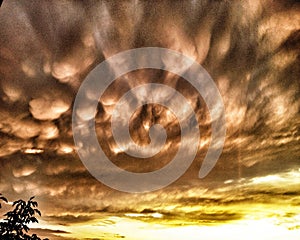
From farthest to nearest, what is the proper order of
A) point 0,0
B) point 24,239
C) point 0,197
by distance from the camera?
point 24,239 < point 0,197 < point 0,0

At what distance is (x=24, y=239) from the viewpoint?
722 cm

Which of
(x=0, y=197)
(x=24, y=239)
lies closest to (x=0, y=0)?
(x=0, y=197)

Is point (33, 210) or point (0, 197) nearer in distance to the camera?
point (0, 197)

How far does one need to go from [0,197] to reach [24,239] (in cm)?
235

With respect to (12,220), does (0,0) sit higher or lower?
higher

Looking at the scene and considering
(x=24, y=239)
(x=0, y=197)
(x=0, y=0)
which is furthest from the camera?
(x=24, y=239)

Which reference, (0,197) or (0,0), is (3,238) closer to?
(0,197)

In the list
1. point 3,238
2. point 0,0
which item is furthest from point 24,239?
point 0,0

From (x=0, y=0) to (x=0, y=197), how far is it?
168 inches

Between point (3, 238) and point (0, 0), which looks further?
point (3, 238)

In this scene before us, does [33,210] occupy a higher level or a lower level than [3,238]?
higher

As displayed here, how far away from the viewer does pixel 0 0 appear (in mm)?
2393

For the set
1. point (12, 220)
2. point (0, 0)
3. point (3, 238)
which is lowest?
point (3, 238)

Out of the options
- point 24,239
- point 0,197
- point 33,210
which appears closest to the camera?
point 0,197
